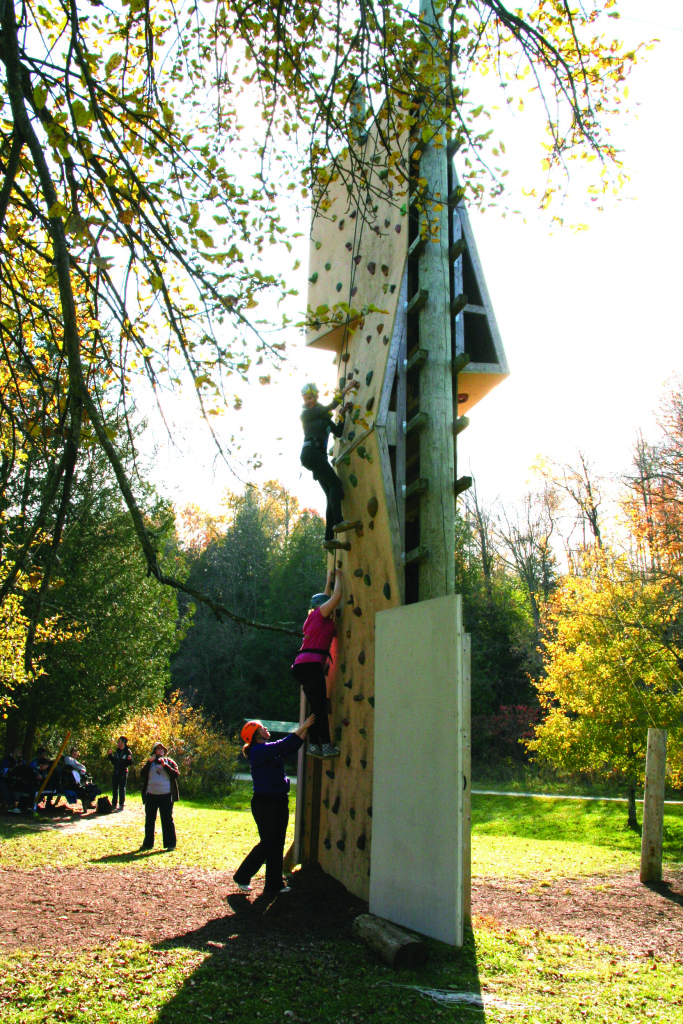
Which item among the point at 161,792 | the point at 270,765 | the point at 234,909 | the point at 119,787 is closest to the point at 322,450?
the point at 270,765

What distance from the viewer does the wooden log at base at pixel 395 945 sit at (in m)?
4.82

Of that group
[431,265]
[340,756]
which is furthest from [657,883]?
[431,265]

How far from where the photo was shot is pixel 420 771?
5.12 m

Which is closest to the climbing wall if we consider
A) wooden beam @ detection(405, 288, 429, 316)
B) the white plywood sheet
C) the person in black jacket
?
wooden beam @ detection(405, 288, 429, 316)

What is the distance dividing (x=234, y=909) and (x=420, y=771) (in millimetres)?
2534

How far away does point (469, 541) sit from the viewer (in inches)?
1373

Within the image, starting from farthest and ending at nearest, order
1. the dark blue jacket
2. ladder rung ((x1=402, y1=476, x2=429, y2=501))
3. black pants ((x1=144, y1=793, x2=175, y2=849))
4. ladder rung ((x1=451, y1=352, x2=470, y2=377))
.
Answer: black pants ((x1=144, y1=793, x2=175, y2=849)) → the dark blue jacket → ladder rung ((x1=451, y1=352, x2=470, y2=377)) → ladder rung ((x1=402, y1=476, x2=429, y2=501))

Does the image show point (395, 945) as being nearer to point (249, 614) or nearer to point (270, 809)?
point (270, 809)

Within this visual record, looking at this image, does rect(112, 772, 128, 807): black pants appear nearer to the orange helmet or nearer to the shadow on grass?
the orange helmet

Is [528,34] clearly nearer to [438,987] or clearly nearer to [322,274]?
[322,274]

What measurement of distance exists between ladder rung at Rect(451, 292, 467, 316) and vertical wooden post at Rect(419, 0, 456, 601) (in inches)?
2.2

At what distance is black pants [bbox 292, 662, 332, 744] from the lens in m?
7.02

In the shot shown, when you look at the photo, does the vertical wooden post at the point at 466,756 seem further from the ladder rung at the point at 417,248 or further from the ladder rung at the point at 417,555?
the ladder rung at the point at 417,248

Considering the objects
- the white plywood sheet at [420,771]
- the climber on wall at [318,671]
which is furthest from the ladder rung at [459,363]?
the climber on wall at [318,671]
